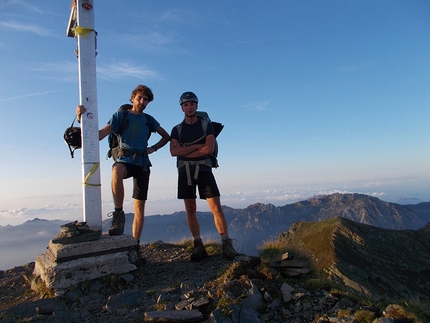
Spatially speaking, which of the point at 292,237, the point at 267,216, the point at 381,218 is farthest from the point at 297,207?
the point at 292,237

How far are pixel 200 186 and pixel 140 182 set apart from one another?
4.06 feet

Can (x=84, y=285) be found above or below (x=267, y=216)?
above

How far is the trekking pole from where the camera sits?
577 centimetres

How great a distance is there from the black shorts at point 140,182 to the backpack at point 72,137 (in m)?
1.22

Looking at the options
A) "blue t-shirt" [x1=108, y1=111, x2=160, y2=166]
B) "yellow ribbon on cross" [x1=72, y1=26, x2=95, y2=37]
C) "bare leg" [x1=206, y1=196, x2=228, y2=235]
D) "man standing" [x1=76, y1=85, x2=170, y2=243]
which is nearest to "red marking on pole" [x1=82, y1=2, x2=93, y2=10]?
"yellow ribbon on cross" [x1=72, y1=26, x2=95, y2=37]

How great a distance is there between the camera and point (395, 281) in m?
5.98

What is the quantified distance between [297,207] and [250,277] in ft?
504

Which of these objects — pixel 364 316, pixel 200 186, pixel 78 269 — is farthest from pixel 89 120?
pixel 364 316

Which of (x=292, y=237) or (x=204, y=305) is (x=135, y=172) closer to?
(x=204, y=305)

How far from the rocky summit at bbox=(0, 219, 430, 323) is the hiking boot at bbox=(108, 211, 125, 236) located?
717 millimetres

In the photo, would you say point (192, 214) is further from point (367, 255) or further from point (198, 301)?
point (367, 255)

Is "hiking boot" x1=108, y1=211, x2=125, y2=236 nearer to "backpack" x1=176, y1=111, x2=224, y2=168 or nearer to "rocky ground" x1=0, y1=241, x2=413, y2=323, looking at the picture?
"rocky ground" x1=0, y1=241, x2=413, y2=323

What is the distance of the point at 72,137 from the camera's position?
5945 millimetres

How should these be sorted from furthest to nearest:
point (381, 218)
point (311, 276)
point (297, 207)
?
1. point (297, 207)
2. point (381, 218)
3. point (311, 276)
